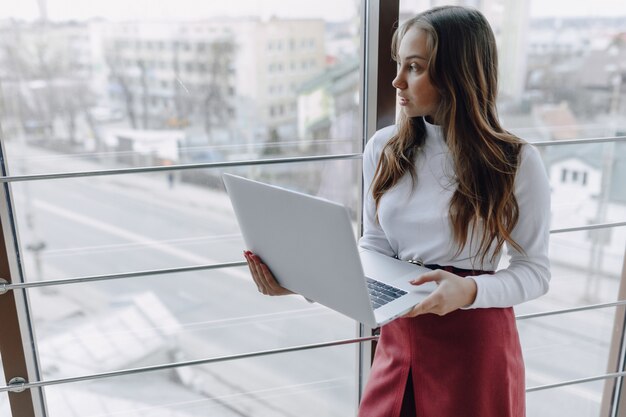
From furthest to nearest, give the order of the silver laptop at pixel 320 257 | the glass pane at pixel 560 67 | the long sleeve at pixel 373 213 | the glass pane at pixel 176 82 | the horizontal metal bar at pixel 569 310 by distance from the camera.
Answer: the horizontal metal bar at pixel 569 310
the glass pane at pixel 560 67
the glass pane at pixel 176 82
the long sleeve at pixel 373 213
the silver laptop at pixel 320 257

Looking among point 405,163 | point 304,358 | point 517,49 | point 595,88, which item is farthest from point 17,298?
point 595,88

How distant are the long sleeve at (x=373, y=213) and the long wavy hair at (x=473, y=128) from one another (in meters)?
0.15

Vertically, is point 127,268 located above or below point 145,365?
above

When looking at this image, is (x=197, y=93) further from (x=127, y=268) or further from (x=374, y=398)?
(x=374, y=398)

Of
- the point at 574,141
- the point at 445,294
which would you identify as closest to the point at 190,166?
the point at 445,294

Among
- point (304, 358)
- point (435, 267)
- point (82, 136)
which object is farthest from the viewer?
point (304, 358)

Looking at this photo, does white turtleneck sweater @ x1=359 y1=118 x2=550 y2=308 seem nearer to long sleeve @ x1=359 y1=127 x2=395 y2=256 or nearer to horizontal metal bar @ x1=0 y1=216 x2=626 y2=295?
long sleeve @ x1=359 y1=127 x2=395 y2=256

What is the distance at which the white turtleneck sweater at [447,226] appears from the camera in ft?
2.98

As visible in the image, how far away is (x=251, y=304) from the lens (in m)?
1.45

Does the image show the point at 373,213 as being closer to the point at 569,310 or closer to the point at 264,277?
the point at 264,277

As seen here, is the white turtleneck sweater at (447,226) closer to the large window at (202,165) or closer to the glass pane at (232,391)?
the large window at (202,165)

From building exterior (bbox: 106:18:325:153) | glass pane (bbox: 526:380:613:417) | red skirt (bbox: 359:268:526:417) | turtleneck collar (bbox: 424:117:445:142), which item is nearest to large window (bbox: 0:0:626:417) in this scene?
building exterior (bbox: 106:18:325:153)

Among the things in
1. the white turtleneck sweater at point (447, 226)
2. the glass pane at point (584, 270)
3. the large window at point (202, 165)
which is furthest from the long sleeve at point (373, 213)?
the glass pane at point (584, 270)

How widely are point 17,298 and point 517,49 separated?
4.21ft
